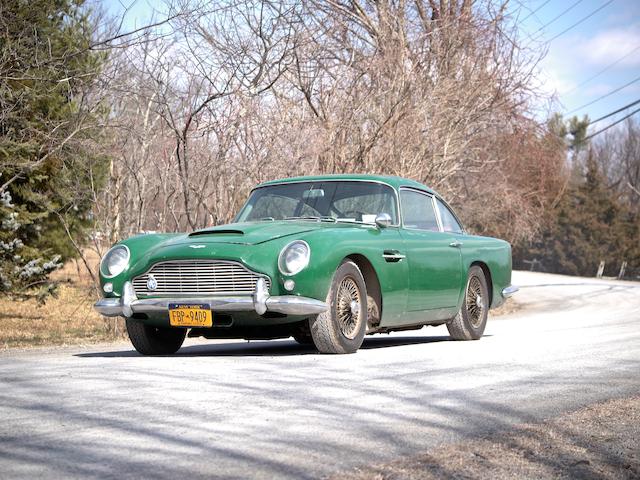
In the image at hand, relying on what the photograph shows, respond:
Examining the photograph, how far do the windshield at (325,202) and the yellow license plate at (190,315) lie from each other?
69.7 inches

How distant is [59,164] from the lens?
18.2 meters

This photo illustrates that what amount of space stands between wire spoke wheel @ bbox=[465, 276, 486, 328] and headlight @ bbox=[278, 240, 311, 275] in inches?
129

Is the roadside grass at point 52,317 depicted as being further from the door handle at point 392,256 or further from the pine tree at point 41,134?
the door handle at point 392,256

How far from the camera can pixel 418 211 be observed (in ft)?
33.4

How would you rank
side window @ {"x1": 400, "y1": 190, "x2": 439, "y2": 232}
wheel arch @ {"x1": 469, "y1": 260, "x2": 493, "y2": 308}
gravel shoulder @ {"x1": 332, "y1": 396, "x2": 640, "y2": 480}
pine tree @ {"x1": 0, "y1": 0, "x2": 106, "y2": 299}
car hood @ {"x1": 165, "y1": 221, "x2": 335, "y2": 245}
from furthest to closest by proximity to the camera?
1. pine tree @ {"x1": 0, "y1": 0, "x2": 106, "y2": 299}
2. wheel arch @ {"x1": 469, "y1": 260, "x2": 493, "y2": 308}
3. side window @ {"x1": 400, "y1": 190, "x2": 439, "y2": 232}
4. car hood @ {"x1": 165, "y1": 221, "x2": 335, "y2": 245}
5. gravel shoulder @ {"x1": 332, "y1": 396, "x2": 640, "y2": 480}

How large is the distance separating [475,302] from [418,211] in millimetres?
1368

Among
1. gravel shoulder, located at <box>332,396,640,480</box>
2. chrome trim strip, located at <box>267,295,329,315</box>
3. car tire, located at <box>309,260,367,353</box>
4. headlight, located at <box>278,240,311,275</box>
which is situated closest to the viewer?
gravel shoulder, located at <box>332,396,640,480</box>

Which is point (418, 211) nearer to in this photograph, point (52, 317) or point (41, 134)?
point (41, 134)

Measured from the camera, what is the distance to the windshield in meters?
9.39

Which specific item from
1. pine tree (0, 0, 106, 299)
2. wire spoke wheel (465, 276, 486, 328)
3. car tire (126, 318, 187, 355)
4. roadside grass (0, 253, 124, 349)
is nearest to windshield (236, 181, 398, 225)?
car tire (126, 318, 187, 355)

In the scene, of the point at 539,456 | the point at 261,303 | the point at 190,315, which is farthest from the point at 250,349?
the point at 539,456

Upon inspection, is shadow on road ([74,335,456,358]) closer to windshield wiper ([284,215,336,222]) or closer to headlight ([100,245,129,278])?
headlight ([100,245,129,278])

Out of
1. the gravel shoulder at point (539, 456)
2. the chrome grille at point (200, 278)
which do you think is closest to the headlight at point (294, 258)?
the chrome grille at point (200, 278)

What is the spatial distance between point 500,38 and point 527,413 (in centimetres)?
1725
